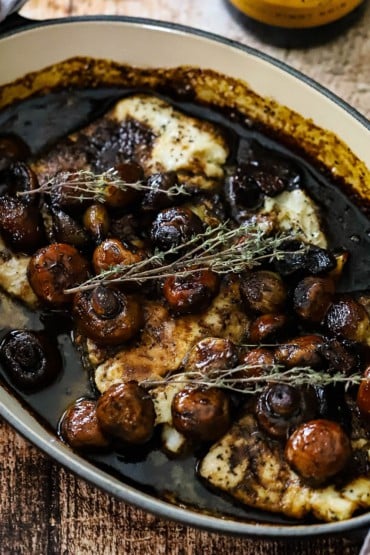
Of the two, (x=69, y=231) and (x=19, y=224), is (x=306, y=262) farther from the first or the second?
(x=19, y=224)

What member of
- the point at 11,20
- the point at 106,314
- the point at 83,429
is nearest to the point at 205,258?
the point at 106,314

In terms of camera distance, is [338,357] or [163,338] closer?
[338,357]

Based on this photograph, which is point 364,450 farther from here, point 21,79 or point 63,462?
point 21,79

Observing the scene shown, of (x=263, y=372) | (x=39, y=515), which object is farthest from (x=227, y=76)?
(x=39, y=515)

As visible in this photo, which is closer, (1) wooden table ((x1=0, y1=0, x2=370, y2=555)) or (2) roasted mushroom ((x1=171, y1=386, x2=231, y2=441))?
(2) roasted mushroom ((x1=171, y1=386, x2=231, y2=441))

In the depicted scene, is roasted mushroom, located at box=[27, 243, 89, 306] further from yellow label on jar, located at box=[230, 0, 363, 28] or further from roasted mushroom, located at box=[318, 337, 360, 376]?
yellow label on jar, located at box=[230, 0, 363, 28]

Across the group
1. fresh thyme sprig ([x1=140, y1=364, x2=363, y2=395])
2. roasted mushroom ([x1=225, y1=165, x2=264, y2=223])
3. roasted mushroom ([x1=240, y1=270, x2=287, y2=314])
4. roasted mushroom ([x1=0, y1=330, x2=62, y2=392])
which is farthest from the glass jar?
roasted mushroom ([x1=0, y1=330, x2=62, y2=392])
